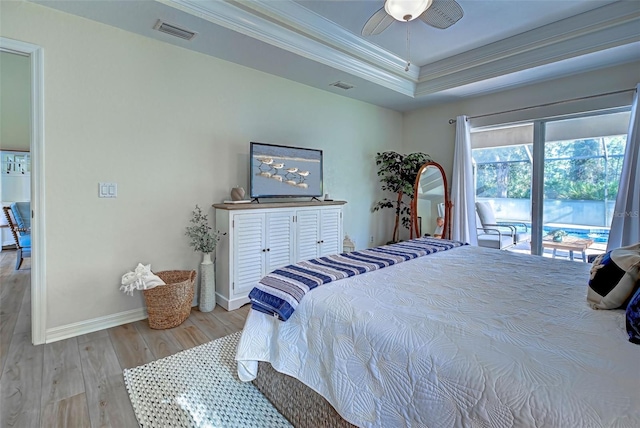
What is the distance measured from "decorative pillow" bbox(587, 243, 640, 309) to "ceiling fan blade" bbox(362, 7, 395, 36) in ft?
6.56

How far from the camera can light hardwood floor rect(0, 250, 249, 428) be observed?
1590 mm

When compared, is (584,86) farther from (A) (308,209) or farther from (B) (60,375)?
(B) (60,375)

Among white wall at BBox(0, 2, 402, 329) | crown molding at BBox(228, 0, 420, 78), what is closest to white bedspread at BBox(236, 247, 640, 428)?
white wall at BBox(0, 2, 402, 329)

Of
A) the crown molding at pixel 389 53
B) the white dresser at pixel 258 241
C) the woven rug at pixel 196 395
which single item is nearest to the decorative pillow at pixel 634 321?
the woven rug at pixel 196 395

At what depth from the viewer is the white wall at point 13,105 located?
15.9 feet

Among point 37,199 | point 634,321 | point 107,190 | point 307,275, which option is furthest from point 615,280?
point 37,199

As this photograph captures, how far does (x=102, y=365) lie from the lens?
6.66 ft

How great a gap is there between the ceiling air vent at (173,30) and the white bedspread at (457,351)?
2358 millimetres

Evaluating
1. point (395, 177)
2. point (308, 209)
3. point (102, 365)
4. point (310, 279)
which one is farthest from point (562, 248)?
point (102, 365)

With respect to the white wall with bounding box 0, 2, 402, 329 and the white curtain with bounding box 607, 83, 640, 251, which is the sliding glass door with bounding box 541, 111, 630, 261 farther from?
the white wall with bounding box 0, 2, 402, 329

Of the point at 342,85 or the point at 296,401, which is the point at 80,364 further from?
the point at 342,85

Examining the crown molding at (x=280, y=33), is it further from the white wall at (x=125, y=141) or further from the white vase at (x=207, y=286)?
the white vase at (x=207, y=286)

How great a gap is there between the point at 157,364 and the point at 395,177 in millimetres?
3775

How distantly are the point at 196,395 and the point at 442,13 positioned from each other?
2919mm
